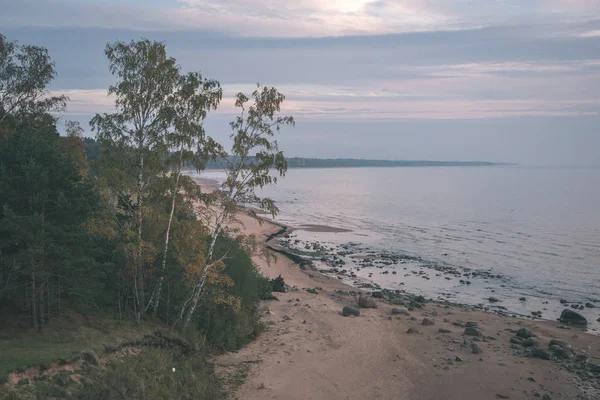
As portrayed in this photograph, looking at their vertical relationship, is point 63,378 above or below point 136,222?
below

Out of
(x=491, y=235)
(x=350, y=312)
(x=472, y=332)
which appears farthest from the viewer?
(x=491, y=235)

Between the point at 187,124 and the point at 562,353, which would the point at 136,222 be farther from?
the point at 562,353

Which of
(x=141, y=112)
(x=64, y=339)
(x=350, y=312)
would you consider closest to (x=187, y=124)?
(x=141, y=112)

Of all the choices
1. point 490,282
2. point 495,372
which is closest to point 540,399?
point 495,372

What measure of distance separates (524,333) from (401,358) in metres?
9.88

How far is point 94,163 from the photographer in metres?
20.7

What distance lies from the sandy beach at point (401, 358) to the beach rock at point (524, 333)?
0.50 m

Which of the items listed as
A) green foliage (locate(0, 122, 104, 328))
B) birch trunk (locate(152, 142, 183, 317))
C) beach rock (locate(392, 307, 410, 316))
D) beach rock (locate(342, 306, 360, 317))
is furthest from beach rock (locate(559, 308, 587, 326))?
green foliage (locate(0, 122, 104, 328))

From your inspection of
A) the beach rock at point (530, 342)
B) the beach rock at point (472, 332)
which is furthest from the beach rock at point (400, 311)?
the beach rock at point (530, 342)

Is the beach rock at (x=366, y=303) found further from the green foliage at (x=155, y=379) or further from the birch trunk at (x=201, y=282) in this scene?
the green foliage at (x=155, y=379)

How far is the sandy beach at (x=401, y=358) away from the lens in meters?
21.0

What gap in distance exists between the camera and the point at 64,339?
16438 millimetres

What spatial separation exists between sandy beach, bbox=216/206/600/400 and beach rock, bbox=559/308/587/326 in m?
1.64

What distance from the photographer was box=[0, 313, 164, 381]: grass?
13884mm
